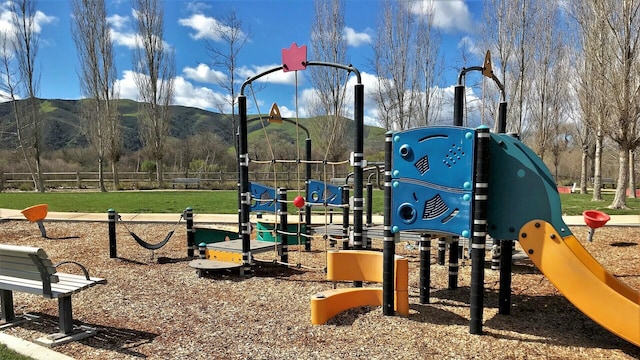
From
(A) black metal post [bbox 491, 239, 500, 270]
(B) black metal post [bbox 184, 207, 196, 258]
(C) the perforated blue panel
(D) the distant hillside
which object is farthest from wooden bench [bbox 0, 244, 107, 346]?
(D) the distant hillside

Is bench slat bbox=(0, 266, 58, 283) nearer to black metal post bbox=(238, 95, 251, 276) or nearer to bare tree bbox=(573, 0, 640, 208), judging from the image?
black metal post bbox=(238, 95, 251, 276)

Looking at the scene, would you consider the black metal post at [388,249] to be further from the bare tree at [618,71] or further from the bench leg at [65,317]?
the bare tree at [618,71]

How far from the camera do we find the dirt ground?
3.73 meters

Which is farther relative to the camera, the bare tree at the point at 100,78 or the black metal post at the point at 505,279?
the bare tree at the point at 100,78

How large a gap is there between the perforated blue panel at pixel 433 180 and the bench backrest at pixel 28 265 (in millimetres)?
3311

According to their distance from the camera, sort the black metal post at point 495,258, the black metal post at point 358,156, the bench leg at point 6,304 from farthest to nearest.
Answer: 1. the black metal post at point 495,258
2. the black metal post at point 358,156
3. the bench leg at point 6,304

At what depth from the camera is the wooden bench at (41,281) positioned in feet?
13.3

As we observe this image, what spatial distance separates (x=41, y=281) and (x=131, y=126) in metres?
110

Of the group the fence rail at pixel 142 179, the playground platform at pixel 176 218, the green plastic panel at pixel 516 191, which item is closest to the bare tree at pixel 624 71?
the playground platform at pixel 176 218

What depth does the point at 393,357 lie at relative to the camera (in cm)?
353

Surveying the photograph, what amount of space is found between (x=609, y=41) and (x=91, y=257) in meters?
15.1

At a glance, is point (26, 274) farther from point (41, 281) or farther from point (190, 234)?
point (190, 234)

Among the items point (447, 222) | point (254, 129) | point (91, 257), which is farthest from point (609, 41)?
point (254, 129)

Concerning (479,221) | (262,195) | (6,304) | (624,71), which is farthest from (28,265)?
(624,71)
